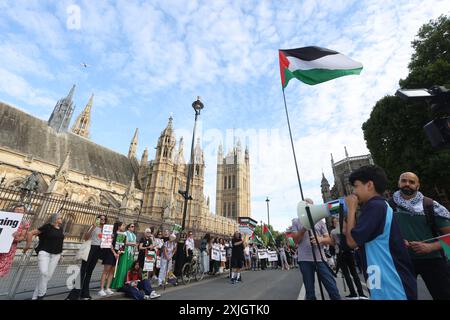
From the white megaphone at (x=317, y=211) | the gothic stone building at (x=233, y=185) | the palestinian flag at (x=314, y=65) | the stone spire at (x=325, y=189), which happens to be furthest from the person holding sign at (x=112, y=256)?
the gothic stone building at (x=233, y=185)

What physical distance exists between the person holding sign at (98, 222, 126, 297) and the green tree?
16.2 metres

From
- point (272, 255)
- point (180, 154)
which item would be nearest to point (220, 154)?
point (180, 154)

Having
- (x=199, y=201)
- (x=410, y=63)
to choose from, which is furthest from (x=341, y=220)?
(x=199, y=201)

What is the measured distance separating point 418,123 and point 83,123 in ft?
211

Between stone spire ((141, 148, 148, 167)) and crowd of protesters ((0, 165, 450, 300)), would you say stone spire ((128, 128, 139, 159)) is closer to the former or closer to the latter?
stone spire ((141, 148, 148, 167))

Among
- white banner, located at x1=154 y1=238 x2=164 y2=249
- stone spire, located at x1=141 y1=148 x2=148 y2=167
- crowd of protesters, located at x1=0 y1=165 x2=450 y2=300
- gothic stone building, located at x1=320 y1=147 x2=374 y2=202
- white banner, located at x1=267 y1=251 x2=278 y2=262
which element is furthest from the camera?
stone spire, located at x1=141 y1=148 x2=148 y2=167

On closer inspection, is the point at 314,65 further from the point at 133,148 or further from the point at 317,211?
the point at 133,148

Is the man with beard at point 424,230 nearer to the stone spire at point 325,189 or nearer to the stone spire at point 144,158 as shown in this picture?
the stone spire at point 144,158

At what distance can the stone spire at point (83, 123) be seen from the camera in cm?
5467

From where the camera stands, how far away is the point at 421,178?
14055 millimetres

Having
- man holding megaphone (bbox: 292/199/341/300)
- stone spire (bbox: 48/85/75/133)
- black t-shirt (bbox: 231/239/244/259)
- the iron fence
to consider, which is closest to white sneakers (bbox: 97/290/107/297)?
the iron fence

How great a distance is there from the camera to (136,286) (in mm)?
6434

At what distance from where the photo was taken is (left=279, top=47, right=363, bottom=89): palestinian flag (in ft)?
16.9
